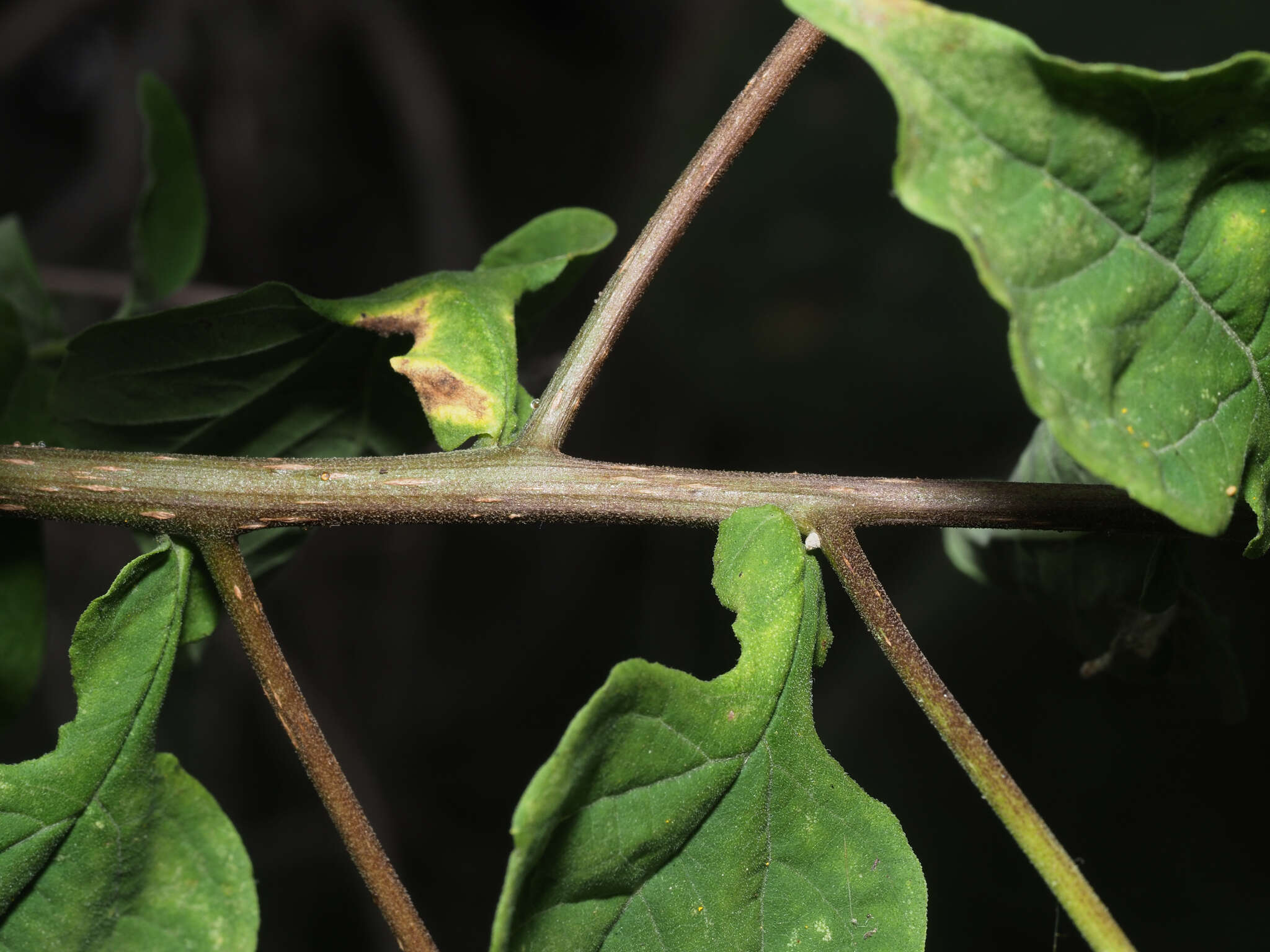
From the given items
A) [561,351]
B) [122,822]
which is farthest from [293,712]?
[561,351]

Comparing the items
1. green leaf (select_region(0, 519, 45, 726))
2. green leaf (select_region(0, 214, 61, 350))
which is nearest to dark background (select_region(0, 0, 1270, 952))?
green leaf (select_region(0, 214, 61, 350))

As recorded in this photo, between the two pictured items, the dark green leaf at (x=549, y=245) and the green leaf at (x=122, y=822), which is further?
the dark green leaf at (x=549, y=245)

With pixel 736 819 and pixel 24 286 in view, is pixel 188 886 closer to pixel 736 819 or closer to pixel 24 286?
pixel 736 819

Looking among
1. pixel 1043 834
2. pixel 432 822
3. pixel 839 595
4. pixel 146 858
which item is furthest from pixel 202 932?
pixel 432 822

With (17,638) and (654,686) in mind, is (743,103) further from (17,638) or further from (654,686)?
(17,638)

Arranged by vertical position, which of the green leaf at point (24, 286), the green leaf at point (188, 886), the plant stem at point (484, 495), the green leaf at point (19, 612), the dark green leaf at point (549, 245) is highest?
the dark green leaf at point (549, 245)

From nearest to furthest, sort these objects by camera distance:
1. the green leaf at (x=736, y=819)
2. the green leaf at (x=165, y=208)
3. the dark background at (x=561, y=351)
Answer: the green leaf at (x=736, y=819) < the green leaf at (x=165, y=208) < the dark background at (x=561, y=351)

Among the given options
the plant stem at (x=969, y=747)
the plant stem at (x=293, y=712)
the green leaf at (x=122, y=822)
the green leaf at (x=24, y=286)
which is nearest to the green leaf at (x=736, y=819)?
the plant stem at (x=969, y=747)

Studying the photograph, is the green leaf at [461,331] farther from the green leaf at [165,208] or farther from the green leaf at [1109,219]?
the green leaf at [165,208]
